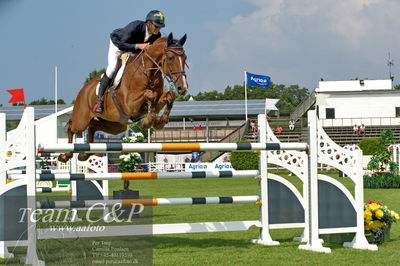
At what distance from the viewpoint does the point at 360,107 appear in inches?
1772

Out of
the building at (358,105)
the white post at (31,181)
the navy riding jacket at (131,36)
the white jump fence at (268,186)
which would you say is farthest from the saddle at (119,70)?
the building at (358,105)

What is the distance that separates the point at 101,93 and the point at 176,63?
1528 millimetres

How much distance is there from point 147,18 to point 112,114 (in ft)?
4.02

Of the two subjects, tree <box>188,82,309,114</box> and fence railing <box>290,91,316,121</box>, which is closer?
fence railing <box>290,91,316,121</box>

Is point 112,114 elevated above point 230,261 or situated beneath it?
elevated above

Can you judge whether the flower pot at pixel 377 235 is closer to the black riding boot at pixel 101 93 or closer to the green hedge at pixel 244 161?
the black riding boot at pixel 101 93

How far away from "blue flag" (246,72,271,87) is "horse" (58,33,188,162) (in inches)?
1222

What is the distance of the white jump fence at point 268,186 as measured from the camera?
17.3 ft

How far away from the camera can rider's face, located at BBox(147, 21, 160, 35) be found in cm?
704

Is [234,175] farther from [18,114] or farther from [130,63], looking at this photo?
[18,114]

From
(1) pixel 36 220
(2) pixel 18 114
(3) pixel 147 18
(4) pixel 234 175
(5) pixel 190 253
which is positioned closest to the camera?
(1) pixel 36 220

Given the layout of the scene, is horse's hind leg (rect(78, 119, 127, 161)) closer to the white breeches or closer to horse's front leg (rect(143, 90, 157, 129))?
the white breeches

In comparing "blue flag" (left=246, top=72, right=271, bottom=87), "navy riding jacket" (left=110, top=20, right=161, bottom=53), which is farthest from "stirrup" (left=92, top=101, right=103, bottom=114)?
"blue flag" (left=246, top=72, right=271, bottom=87)

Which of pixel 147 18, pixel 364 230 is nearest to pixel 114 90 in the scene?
pixel 147 18
